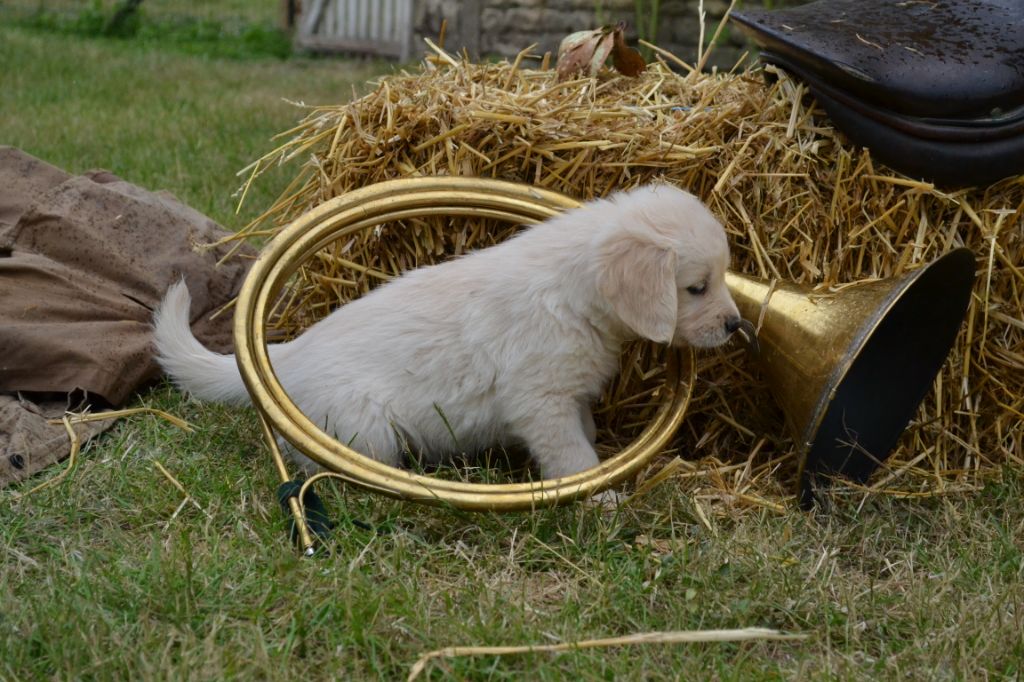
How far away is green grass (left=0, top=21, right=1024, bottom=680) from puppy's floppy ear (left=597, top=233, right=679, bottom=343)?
1.72 ft

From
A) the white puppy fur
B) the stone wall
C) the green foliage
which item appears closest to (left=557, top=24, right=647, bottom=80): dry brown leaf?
the white puppy fur

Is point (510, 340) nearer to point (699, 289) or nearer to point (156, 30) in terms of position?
point (699, 289)

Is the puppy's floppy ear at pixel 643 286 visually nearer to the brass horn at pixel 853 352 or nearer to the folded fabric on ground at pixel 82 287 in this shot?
the brass horn at pixel 853 352

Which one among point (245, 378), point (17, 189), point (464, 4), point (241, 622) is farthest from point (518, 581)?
point (464, 4)

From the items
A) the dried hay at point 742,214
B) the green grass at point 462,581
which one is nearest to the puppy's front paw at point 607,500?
the green grass at point 462,581

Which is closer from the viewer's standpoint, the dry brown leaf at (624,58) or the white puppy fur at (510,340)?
the white puppy fur at (510,340)

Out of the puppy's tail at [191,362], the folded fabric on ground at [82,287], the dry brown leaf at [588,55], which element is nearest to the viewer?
the puppy's tail at [191,362]

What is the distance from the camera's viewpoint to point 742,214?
355cm

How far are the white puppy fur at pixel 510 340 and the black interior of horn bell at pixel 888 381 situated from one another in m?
0.56

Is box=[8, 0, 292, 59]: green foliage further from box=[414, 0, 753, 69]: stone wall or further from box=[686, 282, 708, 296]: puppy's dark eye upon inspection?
box=[686, 282, 708, 296]: puppy's dark eye

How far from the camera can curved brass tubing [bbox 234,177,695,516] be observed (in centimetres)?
298

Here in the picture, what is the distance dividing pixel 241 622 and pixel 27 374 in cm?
176

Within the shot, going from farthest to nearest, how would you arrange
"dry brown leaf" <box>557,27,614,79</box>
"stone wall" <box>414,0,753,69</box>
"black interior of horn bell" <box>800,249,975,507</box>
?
"stone wall" <box>414,0,753,69</box>
"dry brown leaf" <box>557,27,614,79</box>
"black interior of horn bell" <box>800,249,975,507</box>

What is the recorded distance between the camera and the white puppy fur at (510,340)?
124 inches
